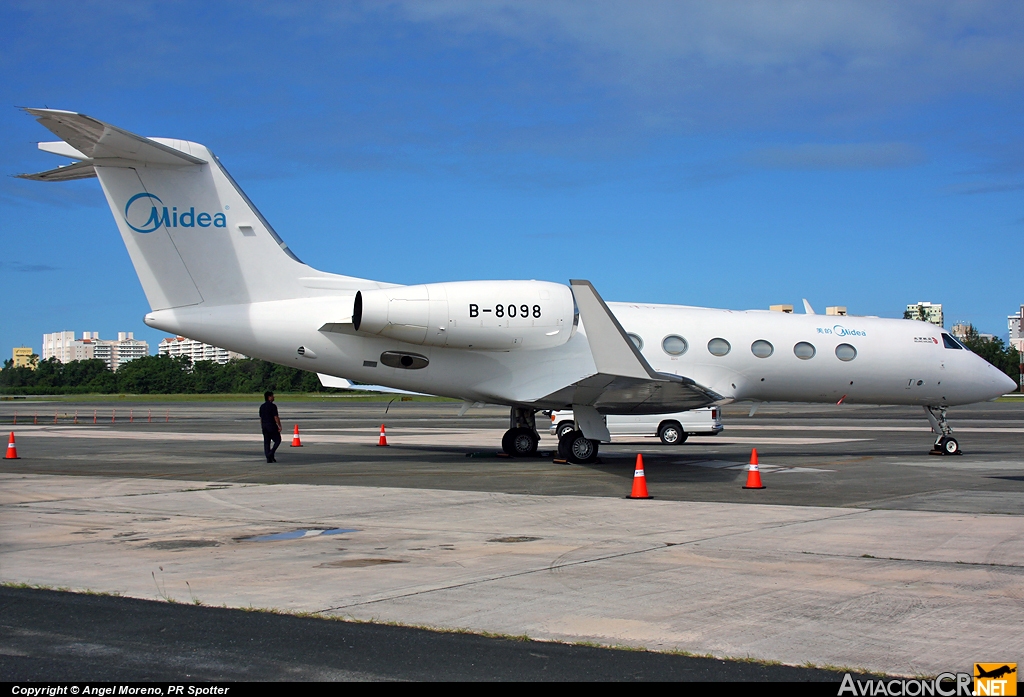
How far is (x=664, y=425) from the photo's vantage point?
25.8 m

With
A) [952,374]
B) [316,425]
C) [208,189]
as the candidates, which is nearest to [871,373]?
[952,374]

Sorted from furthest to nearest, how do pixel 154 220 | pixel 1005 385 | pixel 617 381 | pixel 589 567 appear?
1. pixel 1005 385
2. pixel 154 220
3. pixel 617 381
4. pixel 589 567

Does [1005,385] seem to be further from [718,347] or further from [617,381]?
[617,381]

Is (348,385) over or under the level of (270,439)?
over

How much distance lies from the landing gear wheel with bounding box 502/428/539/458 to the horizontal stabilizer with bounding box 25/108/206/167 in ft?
27.6

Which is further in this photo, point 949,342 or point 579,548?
point 949,342

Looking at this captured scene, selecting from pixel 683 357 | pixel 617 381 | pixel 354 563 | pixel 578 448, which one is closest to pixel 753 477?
pixel 617 381

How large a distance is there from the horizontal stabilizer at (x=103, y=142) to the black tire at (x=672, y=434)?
14627mm

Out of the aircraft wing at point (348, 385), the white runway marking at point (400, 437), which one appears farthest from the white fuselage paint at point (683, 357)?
the white runway marking at point (400, 437)

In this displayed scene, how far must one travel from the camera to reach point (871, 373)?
20219mm

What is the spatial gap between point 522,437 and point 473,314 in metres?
4.09

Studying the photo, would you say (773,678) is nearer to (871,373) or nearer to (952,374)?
(871,373)

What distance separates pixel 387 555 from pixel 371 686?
372 centimetres

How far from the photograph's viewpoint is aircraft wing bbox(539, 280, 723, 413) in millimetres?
15102
